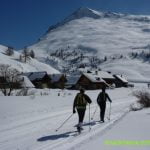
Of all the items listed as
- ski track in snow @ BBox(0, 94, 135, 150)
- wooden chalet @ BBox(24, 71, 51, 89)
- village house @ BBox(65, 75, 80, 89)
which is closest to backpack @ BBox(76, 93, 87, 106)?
ski track in snow @ BBox(0, 94, 135, 150)

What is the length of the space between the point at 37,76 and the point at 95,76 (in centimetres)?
1572

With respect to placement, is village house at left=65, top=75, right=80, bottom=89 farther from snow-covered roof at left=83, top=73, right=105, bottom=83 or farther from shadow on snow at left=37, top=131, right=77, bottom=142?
shadow on snow at left=37, top=131, right=77, bottom=142

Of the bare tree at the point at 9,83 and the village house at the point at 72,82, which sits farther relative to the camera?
the village house at the point at 72,82

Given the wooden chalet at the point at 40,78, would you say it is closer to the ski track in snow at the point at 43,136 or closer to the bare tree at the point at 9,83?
the bare tree at the point at 9,83

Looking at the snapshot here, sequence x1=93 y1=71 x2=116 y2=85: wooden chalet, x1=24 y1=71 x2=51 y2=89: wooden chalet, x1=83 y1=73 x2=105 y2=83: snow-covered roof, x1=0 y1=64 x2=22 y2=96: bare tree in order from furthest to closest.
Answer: x1=93 y1=71 x2=116 y2=85: wooden chalet
x1=24 y1=71 x2=51 y2=89: wooden chalet
x1=83 y1=73 x2=105 y2=83: snow-covered roof
x1=0 y1=64 x2=22 y2=96: bare tree

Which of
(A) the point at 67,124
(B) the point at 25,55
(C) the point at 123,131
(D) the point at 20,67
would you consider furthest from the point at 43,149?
(B) the point at 25,55

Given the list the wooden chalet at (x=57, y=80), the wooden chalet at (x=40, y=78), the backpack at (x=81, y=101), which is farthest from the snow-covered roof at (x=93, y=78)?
the backpack at (x=81, y=101)

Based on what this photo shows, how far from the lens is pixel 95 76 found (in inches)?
Result: 3514

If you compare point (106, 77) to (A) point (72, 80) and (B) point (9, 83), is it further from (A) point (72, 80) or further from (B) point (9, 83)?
(B) point (9, 83)

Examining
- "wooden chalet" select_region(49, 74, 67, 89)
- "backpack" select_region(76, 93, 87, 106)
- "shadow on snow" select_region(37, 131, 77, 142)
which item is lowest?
"shadow on snow" select_region(37, 131, 77, 142)

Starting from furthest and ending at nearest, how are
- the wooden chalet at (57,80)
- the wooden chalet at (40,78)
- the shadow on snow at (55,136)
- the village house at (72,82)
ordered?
the village house at (72,82) < the wooden chalet at (57,80) < the wooden chalet at (40,78) < the shadow on snow at (55,136)

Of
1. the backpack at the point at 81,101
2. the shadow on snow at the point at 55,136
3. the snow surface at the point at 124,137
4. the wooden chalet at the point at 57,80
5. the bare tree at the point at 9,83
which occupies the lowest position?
the shadow on snow at the point at 55,136

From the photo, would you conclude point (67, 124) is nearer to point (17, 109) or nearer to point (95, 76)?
point (17, 109)

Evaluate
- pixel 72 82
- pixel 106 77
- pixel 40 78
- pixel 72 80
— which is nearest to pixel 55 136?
pixel 40 78
